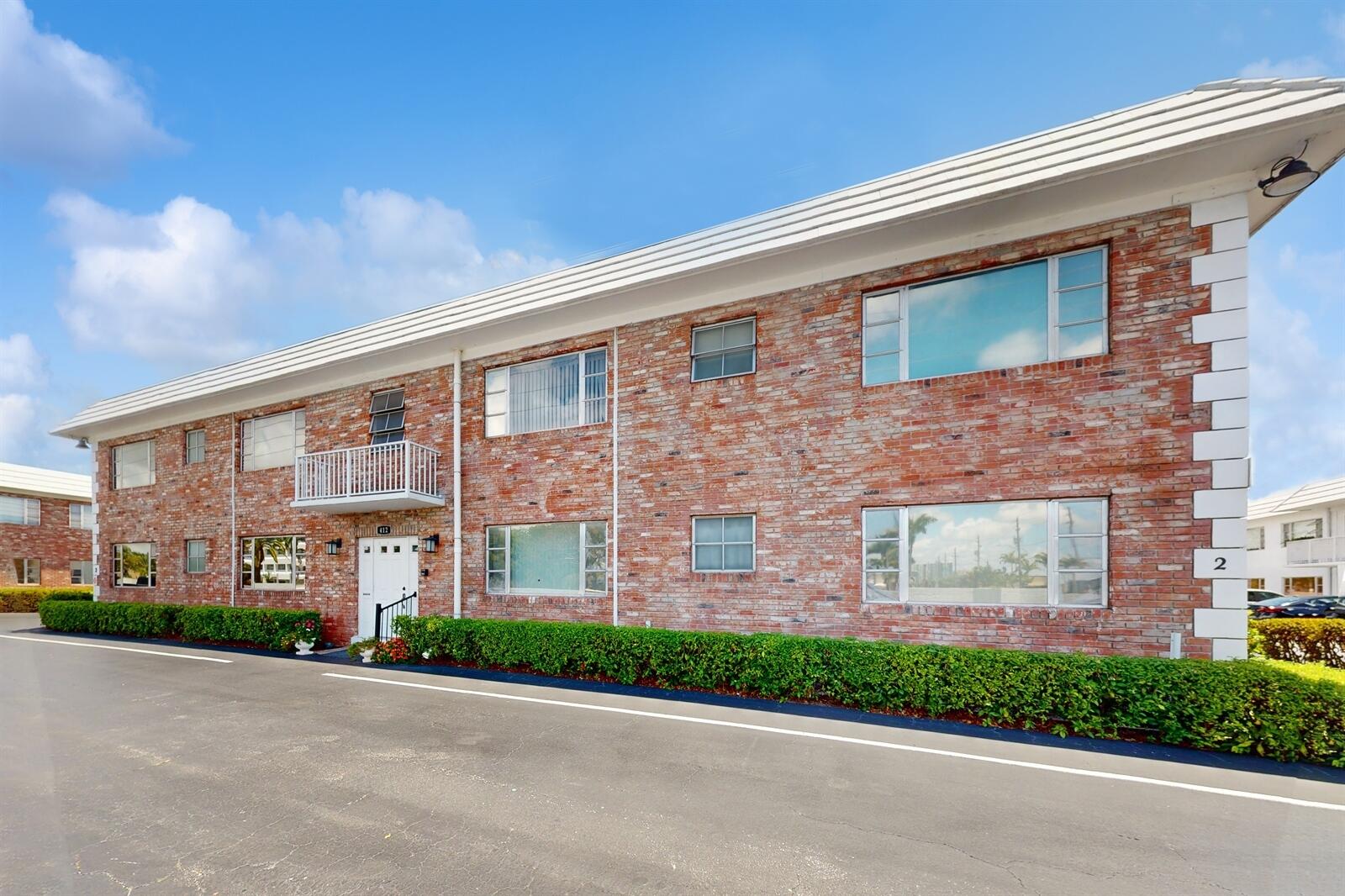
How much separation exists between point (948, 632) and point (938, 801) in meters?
3.53

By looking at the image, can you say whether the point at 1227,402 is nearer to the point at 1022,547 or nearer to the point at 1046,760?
the point at 1022,547

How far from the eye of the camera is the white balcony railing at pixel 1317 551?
83.5 ft

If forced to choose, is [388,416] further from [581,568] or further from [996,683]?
[996,683]

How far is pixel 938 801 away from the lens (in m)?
4.99

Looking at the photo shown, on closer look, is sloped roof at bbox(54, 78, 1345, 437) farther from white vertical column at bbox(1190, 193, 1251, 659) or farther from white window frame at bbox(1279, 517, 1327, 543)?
white window frame at bbox(1279, 517, 1327, 543)

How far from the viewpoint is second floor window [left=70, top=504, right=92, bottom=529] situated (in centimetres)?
2902

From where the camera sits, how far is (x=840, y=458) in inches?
357

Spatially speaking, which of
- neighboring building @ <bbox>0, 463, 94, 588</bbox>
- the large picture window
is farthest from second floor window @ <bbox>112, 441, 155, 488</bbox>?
the large picture window

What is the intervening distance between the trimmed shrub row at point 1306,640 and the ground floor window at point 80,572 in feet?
135

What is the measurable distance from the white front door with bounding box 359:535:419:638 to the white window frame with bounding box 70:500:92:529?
2535 centimetres

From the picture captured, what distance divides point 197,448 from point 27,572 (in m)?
18.2

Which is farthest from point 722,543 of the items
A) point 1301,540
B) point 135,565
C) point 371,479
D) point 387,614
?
point 1301,540

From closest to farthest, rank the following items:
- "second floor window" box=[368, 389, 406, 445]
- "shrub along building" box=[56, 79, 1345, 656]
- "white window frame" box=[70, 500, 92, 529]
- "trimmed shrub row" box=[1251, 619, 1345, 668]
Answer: "shrub along building" box=[56, 79, 1345, 656] → "trimmed shrub row" box=[1251, 619, 1345, 668] → "second floor window" box=[368, 389, 406, 445] → "white window frame" box=[70, 500, 92, 529]

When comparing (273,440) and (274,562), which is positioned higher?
(273,440)
